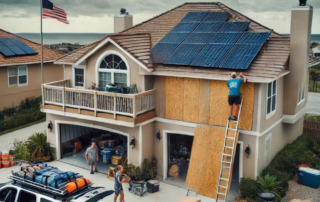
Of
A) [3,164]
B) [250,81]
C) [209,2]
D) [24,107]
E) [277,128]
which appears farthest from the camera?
[24,107]

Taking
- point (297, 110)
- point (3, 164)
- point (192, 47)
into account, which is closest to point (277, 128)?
point (297, 110)

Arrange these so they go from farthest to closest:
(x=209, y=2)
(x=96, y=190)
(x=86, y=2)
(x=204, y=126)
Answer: (x=86, y=2) → (x=209, y=2) → (x=204, y=126) → (x=96, y=190)

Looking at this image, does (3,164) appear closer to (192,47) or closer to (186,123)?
(186,123)

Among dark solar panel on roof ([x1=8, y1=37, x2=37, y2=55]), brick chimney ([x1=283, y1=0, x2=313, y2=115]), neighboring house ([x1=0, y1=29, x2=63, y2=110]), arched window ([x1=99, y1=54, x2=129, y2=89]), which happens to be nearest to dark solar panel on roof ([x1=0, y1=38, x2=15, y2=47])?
neighboring house ([x1=0, y1=29, x2=63, y2=110])

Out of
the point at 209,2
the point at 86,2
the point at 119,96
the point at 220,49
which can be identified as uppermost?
Result: the point at 86,2

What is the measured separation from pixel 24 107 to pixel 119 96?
13.7m

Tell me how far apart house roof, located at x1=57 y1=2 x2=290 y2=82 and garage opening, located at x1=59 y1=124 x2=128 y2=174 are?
4718 millimetres

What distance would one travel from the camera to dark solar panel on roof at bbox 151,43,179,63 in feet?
57.7

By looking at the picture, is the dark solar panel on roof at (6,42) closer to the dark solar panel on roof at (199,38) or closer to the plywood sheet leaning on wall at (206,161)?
the dark solar panel on roof at (199,38)

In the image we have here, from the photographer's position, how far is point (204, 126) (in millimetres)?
16203

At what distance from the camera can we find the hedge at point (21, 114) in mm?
25047

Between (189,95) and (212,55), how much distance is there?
2138mm

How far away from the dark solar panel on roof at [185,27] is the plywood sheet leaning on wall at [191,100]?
12.8 ft

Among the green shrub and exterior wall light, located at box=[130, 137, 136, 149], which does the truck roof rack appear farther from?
the green shrub
